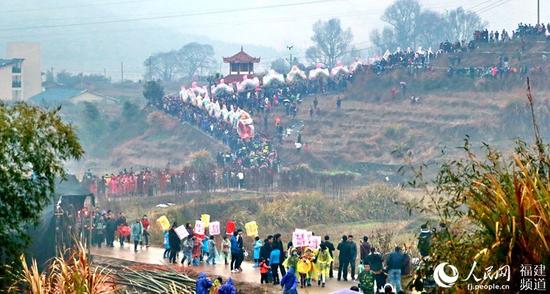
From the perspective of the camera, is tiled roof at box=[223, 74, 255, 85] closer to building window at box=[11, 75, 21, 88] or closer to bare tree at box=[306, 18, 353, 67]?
building window at box=[11, 75, 21, 88]

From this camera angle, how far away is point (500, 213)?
952 cm

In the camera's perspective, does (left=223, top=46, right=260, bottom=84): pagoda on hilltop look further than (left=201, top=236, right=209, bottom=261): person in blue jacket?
Yes

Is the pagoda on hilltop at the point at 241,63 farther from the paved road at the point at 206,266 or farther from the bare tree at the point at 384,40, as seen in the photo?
the bare tree at the point at 384,40

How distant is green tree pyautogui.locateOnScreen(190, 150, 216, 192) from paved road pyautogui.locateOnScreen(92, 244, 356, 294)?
14330 millimetres

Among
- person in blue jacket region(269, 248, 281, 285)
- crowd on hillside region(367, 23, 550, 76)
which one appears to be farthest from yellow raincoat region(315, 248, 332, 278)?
crowd on hillside region(367, 23, 550, 76)

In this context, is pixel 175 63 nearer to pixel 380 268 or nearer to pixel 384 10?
pixel 384 10

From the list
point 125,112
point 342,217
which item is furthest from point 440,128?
point 125,112

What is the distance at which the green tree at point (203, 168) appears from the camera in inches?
1656

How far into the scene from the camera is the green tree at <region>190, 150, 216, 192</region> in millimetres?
42062

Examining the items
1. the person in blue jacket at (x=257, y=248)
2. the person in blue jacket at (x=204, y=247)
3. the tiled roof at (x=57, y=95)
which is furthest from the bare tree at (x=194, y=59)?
the person in blue jacket at (x=257, y=248)

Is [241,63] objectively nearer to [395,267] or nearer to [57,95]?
[57,95]

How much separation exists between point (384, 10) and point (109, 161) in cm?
6228

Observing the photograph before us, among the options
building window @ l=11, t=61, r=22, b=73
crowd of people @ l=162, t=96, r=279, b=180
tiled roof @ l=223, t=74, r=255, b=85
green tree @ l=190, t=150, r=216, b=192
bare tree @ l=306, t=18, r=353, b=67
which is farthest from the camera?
bare tree @ l=306, t=18, r=353, b=67

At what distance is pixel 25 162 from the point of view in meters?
13.6
